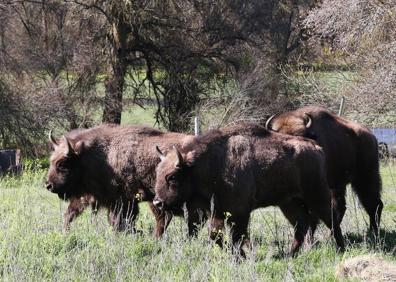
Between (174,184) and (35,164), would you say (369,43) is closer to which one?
(35,164)

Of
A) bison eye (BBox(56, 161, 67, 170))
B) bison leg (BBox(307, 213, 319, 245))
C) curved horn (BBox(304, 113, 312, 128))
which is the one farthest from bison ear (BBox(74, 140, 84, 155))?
bison leg (BBox(307, 213, 319, 245))

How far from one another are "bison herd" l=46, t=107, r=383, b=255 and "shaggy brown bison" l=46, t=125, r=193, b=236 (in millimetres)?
13

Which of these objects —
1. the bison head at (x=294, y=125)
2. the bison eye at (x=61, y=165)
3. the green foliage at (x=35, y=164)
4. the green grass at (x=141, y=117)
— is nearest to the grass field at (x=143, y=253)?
the bison eye at (x=61, y=165)

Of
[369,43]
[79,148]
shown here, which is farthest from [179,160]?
[369,43]

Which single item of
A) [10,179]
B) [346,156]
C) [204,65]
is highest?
[204,65]

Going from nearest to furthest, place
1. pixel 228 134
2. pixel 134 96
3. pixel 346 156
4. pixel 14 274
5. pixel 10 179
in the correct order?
pixel 14 274 → pixel 228 134 → pixel 346 156 → pixel 10 179 → pixel 134 96

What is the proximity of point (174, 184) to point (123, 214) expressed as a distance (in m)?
1.42

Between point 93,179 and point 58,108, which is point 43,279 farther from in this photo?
point 58,108

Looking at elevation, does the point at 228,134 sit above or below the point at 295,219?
above

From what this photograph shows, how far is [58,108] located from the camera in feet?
75.0

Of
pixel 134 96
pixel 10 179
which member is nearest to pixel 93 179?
pixel 10 179

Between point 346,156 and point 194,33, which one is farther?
point 194,33

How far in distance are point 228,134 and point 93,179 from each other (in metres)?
2.10

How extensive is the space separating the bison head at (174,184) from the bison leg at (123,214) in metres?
0.77
